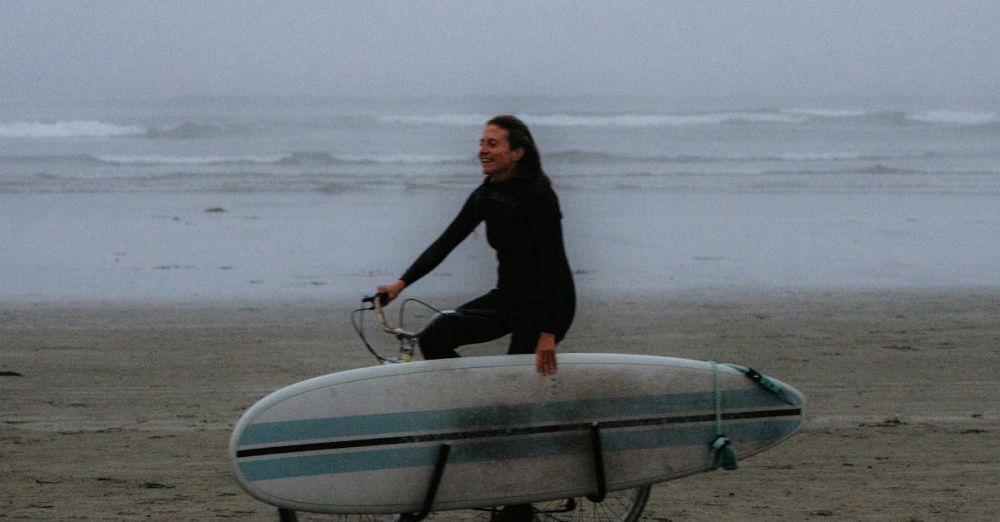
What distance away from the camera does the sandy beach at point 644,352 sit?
18.1 ft

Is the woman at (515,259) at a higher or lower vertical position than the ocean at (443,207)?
higher

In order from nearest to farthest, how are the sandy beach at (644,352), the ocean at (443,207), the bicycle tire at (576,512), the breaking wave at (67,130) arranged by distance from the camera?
the bicycle tire at (576,512) < the sandy beach at (644,352) < the ocean at (443,207) < the breaking wave at (67,130)

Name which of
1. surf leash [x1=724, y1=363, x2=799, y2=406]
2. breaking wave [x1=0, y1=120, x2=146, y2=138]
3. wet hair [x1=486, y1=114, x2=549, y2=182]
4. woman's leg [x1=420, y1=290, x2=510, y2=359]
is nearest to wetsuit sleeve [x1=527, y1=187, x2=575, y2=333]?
wet hair [x1=486, y1=114, x2=549, y2=182]

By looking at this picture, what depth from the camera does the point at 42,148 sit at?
114ft

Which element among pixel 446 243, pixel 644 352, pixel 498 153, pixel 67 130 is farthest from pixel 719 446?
pixel 67 130

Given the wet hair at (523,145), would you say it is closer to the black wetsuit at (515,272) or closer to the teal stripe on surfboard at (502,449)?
the black wetsuit at (515,272)

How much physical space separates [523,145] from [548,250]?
40cm

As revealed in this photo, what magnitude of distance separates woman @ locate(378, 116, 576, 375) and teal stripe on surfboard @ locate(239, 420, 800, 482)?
0.30 meters


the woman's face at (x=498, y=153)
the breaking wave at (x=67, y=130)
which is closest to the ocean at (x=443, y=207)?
the breaking wave at (x=67, y=130)

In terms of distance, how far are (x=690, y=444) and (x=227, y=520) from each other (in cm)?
195

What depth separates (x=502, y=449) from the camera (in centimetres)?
450

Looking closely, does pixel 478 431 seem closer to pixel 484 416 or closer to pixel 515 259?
pixel 484 416

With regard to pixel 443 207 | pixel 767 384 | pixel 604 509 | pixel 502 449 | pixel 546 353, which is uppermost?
pixel 546 353

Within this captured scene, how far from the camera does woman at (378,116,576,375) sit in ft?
14.5
